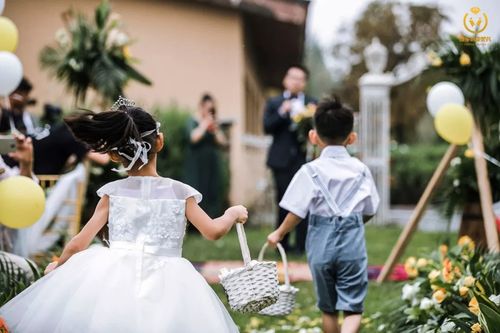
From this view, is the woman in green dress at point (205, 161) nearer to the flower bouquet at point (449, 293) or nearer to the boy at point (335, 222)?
the flower bouquet at point (449, 293)

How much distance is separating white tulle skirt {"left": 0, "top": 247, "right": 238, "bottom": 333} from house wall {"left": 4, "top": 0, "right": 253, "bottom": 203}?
9693 mm

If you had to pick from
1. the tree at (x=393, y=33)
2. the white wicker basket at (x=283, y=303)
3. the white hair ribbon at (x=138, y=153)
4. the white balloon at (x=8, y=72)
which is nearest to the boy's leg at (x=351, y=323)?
the white wicker basket at (x=283, y=303)

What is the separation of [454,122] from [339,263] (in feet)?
5.68

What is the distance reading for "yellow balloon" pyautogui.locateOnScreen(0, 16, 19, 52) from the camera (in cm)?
464

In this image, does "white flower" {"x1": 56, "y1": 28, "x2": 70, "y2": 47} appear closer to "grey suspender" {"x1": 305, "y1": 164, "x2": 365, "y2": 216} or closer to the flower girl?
"grey suspender" {"x1": 305, "y1": 164, "x2": 365, "y2": 216}

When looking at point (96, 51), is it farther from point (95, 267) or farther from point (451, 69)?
point (95, 267)

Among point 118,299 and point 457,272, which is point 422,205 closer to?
point 457,272

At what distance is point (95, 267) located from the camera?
315 centimetres

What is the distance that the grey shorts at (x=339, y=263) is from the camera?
4078mm

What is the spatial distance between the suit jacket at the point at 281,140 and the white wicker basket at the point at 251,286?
5.00 meters

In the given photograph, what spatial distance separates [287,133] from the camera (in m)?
8.39

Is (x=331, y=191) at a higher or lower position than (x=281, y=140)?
higher

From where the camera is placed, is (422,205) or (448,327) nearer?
(448,327)

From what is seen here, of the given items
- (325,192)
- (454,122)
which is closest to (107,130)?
(325,192)
